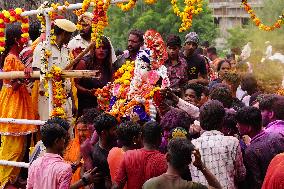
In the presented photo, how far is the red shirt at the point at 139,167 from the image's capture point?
19.9ft

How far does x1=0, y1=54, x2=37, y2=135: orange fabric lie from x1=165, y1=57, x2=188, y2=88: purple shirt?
6.66 ft

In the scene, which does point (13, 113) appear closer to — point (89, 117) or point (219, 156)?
point (89, 117)

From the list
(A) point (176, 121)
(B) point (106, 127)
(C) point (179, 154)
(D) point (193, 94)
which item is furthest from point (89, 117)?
(C) point (179, 154)

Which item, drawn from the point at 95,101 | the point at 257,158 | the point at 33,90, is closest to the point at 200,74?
the point at 95,101

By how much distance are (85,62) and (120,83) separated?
1.14m

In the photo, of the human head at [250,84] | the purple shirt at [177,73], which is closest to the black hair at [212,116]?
the purple shirt at [177,73]

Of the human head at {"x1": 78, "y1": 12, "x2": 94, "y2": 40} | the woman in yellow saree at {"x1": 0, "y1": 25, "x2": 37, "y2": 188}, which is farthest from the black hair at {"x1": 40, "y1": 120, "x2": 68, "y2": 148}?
the human head at {"x1": 78, "y1": 12, "x2": 94, "y2": 40}

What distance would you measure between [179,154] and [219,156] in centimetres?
99

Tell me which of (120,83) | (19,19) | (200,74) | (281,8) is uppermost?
(19,19)

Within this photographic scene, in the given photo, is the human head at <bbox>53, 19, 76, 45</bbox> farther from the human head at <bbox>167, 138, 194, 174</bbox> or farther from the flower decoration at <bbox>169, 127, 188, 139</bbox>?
the human head at <bbox>167, 138, 194, 174</bbox>

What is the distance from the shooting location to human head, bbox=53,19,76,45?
27.1ft

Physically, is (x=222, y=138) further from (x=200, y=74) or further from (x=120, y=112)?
(x=200, y=74)

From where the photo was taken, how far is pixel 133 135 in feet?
21.2

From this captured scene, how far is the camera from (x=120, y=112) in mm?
7695
